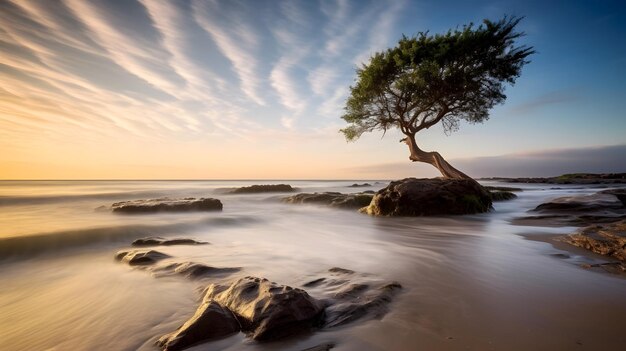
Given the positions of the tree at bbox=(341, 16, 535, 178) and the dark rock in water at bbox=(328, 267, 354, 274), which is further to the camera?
the tree at bbox=(341, 16, 535, 178)

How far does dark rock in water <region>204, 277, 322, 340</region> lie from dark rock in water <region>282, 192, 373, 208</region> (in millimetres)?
11145

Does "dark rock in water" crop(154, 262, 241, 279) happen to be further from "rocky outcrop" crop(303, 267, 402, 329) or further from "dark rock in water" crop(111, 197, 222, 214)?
"dark rock in water" crop(111, 197, 222, 214)

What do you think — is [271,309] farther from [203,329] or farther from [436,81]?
[436,81]

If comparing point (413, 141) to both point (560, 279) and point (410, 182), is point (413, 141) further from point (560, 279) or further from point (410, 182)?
point (560, 279)

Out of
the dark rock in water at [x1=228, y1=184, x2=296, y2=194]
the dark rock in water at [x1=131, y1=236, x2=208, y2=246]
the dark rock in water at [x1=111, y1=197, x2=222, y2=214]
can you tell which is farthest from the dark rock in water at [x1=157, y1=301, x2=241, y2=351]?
the dark rock in water at [x1=228, y1=184, x2=296, y2=194]

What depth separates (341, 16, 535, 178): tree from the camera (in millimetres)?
14211

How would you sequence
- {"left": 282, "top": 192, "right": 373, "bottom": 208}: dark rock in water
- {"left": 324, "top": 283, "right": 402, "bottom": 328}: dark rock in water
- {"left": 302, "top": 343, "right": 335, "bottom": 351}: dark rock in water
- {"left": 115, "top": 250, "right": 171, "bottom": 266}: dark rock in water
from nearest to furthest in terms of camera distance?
{"left": 302, "top": 343, "right": 335, "bottom": 351}: dark rock in water < {"left": 324, "top": 283, "right": 402, "bottom": 328}: dark rock in water < {"left": 115, "top": 250, "right": 171, "bottom": 266}: dark rock in water < {"left": 282, "top": 192, "right": 373, "bottom": 208}: dark rock in water

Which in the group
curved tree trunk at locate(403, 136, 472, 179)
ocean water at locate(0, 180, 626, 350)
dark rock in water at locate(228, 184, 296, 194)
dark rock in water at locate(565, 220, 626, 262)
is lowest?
ocean water at locate(0, 180, 626, 350)

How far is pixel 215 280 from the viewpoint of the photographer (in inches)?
139

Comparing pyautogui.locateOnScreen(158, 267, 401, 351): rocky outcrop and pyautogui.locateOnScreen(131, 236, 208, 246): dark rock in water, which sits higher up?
pyautogui.locateOnScreen(158, 267, 401, 351): rocky outcrop

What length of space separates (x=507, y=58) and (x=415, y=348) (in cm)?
1647

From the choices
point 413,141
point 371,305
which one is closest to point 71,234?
point 371,305

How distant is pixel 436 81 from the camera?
14.6m

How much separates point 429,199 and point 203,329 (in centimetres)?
931
